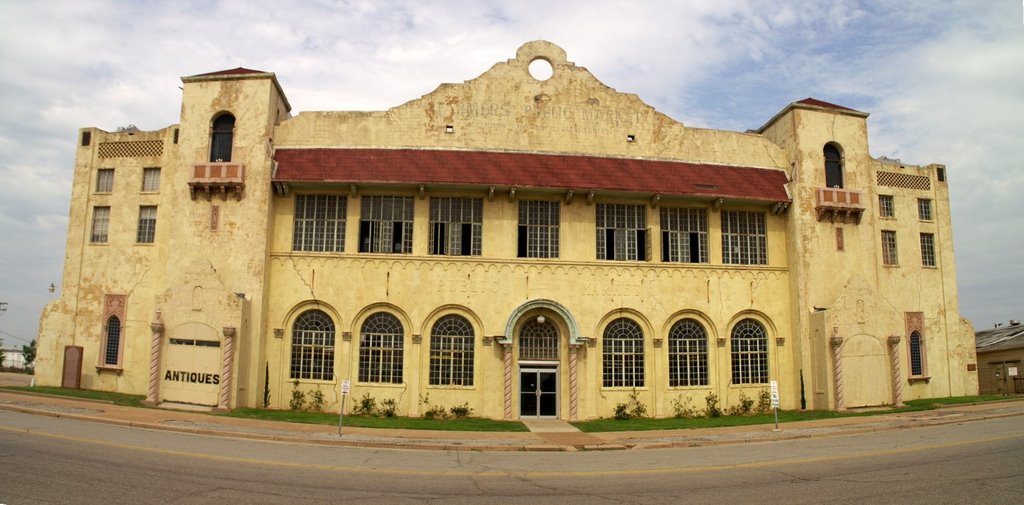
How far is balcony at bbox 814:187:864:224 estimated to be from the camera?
90.2 ft

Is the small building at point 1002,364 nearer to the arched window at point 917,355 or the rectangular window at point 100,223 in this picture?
the arched window at point 917,355

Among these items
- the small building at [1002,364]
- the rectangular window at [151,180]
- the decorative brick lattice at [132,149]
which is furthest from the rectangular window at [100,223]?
the small building at [1002,364]

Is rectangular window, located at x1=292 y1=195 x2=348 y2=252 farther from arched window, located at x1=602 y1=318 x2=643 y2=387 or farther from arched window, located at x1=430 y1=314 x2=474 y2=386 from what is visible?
arched window, located at x1=602 y1=318 x2=643 y2=387

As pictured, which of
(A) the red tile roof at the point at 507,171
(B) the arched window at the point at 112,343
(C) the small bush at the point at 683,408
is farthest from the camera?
(B) the arched window at the point at 112,343

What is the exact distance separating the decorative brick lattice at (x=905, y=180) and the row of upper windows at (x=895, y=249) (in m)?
2.29

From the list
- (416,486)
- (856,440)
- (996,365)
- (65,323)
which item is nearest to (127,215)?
(65,323)

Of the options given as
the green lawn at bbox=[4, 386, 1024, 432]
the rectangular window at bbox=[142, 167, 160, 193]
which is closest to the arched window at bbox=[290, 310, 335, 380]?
the green lawn at bbox=[4, 386, 1024, 432]

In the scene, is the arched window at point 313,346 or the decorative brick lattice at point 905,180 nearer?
the arched window at point 313,346

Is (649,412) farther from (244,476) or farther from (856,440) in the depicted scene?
(244,476)

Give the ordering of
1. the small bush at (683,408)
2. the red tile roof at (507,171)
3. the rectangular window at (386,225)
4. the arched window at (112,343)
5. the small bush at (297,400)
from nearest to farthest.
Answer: the small bush at (297,400) < the red tile roof at (507,171) < the small bush at (683,408) < the rectangular window at (386,225) < the arched window at (112,343)

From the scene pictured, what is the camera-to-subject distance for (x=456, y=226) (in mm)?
25891

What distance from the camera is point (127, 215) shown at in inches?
1109

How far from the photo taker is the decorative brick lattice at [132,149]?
28500mm

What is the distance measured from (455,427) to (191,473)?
10.7 meters
